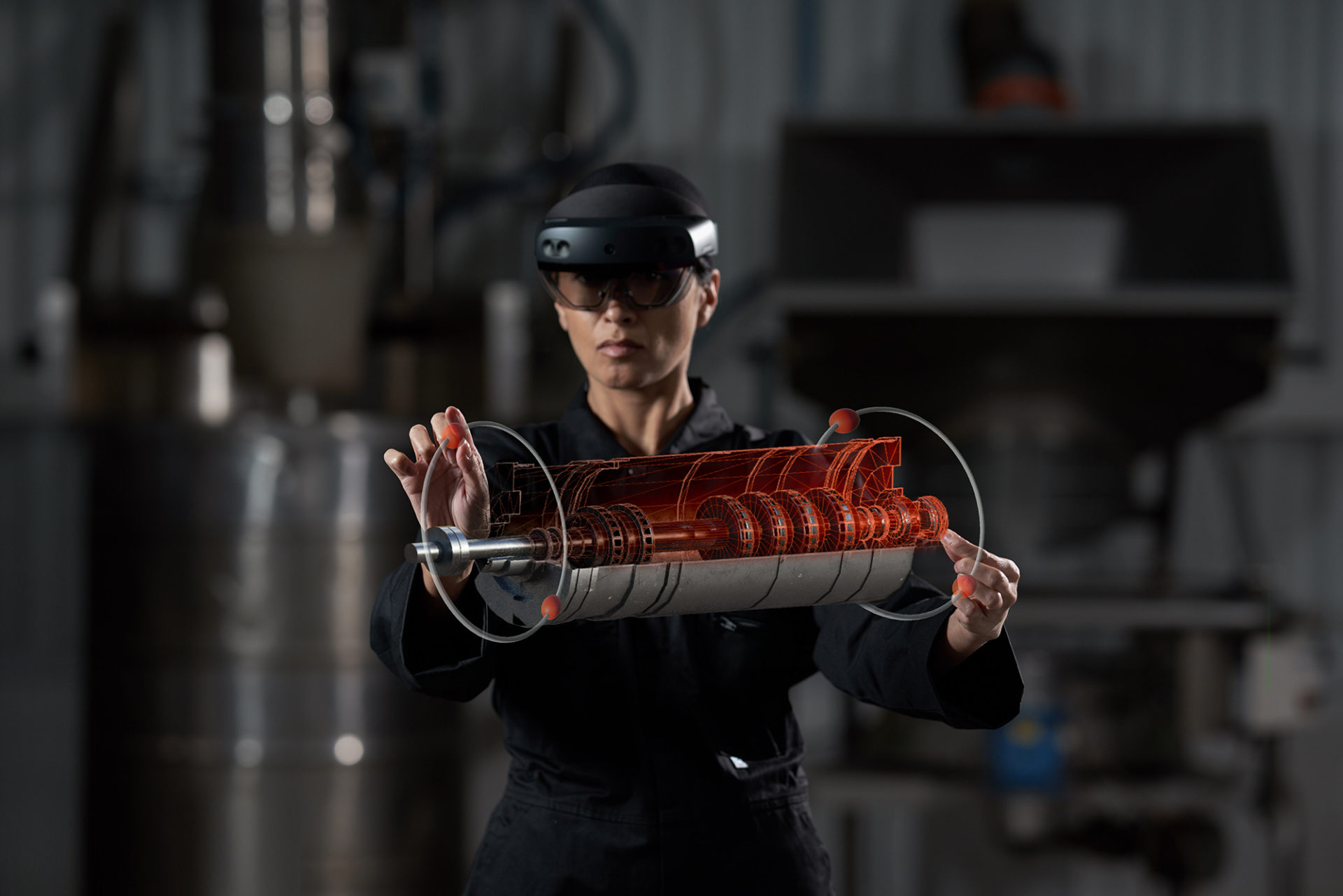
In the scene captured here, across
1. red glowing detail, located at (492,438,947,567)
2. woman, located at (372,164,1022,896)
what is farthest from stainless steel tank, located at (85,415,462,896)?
red glowing detail, located at (492,438,947,567)

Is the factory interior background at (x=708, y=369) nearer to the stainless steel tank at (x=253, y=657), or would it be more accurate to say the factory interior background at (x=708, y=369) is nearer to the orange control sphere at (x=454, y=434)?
the stainless steel tank at (x=253, y=657)

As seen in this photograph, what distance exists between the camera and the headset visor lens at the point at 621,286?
783 millimetres

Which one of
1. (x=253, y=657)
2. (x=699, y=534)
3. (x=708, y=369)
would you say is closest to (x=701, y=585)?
(x=699, y=534)

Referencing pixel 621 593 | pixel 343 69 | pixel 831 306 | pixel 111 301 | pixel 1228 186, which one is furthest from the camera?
pixel 111 301

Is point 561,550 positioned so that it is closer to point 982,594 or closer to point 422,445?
point 422,445

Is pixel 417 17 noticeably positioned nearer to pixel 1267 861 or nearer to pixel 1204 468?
pixel 1204 468

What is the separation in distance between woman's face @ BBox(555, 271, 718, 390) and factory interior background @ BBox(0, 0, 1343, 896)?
118cm

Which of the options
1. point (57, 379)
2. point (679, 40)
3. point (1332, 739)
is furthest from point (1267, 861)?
point (57, 379)

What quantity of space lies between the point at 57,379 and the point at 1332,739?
103 inches

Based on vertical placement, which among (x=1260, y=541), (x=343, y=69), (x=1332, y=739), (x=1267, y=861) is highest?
(x=343, y=69)

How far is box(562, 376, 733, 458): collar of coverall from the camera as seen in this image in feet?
2.79

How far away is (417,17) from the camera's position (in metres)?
2.44

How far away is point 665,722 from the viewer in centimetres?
84

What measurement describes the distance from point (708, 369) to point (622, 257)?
172cm
